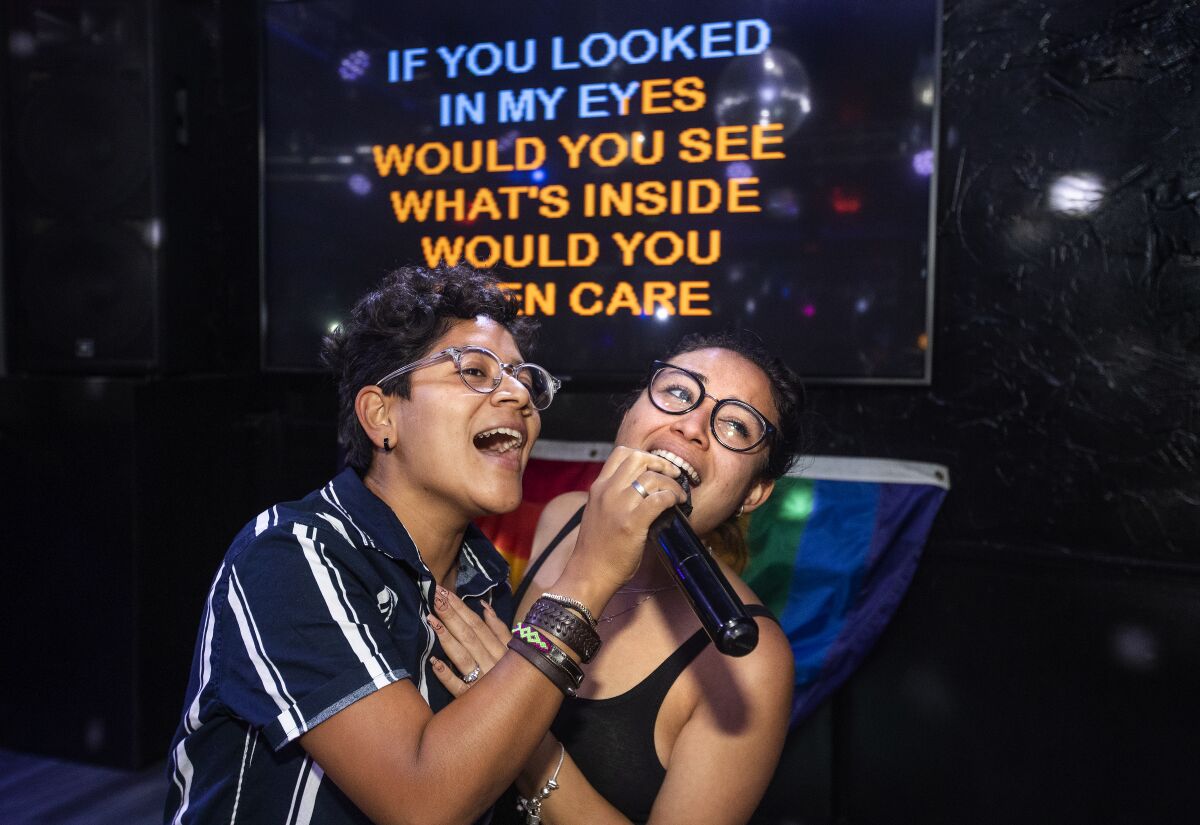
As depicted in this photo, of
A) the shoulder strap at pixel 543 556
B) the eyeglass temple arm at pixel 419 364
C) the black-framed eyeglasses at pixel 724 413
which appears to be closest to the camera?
the eyeglass temple arm at pixel 419 364

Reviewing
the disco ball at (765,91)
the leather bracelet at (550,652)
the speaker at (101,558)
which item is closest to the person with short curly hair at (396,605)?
the leather bracelet at (550,652)

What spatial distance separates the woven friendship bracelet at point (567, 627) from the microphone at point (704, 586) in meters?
0.11

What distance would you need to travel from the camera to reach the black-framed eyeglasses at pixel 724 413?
1435 mm

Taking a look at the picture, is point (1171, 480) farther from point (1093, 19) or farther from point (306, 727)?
point (306, 727)

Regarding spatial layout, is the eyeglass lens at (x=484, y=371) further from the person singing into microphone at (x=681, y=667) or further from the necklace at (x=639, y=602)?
the necklace at (x=639, y=602)

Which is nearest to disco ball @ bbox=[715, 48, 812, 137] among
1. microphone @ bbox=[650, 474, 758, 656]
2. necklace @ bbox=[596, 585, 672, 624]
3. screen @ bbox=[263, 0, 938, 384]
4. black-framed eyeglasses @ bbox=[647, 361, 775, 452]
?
screen @ bbox=[263, 0, 938, 384]

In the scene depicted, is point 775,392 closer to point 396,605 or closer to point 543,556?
point 543,556

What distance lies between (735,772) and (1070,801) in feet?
5.28

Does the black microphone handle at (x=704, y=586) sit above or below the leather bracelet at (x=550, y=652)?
above

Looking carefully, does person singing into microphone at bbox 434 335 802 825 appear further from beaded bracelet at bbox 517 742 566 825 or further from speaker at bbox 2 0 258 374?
speaker at bbox 2 0 258 374

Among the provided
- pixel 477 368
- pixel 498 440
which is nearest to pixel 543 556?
→ pixel 498 440

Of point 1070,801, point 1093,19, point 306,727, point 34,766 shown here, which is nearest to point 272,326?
point 34,766

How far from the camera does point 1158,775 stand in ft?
7.43

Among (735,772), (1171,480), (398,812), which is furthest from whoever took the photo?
(1171,480)
